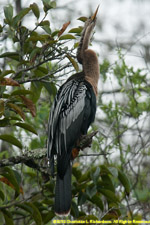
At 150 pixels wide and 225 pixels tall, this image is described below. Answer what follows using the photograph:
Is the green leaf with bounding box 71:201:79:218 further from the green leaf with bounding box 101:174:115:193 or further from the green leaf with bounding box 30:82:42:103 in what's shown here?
the green leaf with bounding box 30:82:42:103

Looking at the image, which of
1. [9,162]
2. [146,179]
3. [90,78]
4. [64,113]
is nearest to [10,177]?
[9,162]

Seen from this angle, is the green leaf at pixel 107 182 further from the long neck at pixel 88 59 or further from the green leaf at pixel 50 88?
the long neck at pixel 88 59

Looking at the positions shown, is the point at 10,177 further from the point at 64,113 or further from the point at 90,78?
the point at 90,78

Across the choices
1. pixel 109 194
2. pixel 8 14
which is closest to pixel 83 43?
pixel 8 14

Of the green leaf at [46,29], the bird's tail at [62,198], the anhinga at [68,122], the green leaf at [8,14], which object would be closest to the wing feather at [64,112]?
the anhinga at [68,122]

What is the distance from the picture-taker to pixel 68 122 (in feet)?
11.2

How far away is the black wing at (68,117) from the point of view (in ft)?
10.6

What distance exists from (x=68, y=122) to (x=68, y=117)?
49 mm

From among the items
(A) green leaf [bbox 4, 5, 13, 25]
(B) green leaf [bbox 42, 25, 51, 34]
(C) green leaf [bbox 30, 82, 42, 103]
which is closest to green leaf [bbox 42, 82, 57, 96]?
(C) green leaf [bbox 30, 82, 42, 103]

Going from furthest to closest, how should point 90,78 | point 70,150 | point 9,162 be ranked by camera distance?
1. point 90,78
2. point 70,150
3. point 9,162

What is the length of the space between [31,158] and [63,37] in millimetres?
1058

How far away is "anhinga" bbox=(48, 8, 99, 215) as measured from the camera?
3.13 metres

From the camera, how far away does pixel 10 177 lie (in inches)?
110

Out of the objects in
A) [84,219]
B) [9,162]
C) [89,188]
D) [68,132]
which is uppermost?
[68,132]
